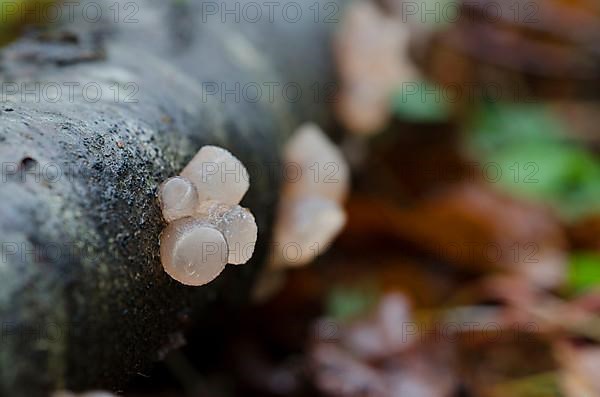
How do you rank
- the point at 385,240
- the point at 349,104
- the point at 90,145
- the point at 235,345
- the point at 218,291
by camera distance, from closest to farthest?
the point at 90,145, the point at 218,291, the point at 235,345, the point at 349,104, the point at 385,240

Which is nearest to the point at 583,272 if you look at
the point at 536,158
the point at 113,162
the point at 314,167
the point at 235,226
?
the point at 536,158

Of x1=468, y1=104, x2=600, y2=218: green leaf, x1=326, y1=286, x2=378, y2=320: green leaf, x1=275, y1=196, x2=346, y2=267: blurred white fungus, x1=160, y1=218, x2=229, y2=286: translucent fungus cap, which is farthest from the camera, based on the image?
x1=468, y1=104, x2=600, y2=218: green leaf

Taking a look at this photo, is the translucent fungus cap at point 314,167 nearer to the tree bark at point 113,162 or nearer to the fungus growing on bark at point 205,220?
the tree bark at point 113,162

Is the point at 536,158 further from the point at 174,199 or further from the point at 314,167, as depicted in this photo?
the point at 174,199

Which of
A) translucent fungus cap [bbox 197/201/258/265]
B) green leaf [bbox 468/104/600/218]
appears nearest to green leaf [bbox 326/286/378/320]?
green leaf [bbox 468/104/600/218]

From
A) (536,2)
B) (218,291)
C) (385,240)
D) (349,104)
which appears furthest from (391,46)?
(536,2)

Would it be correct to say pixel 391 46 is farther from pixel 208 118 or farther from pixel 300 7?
pixel 208 118

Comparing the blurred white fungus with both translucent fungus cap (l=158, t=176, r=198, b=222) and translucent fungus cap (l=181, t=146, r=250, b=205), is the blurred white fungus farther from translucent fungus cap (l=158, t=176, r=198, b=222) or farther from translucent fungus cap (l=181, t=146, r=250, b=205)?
translucent fungus cap (l=158, t=176, r=198, b=222)
